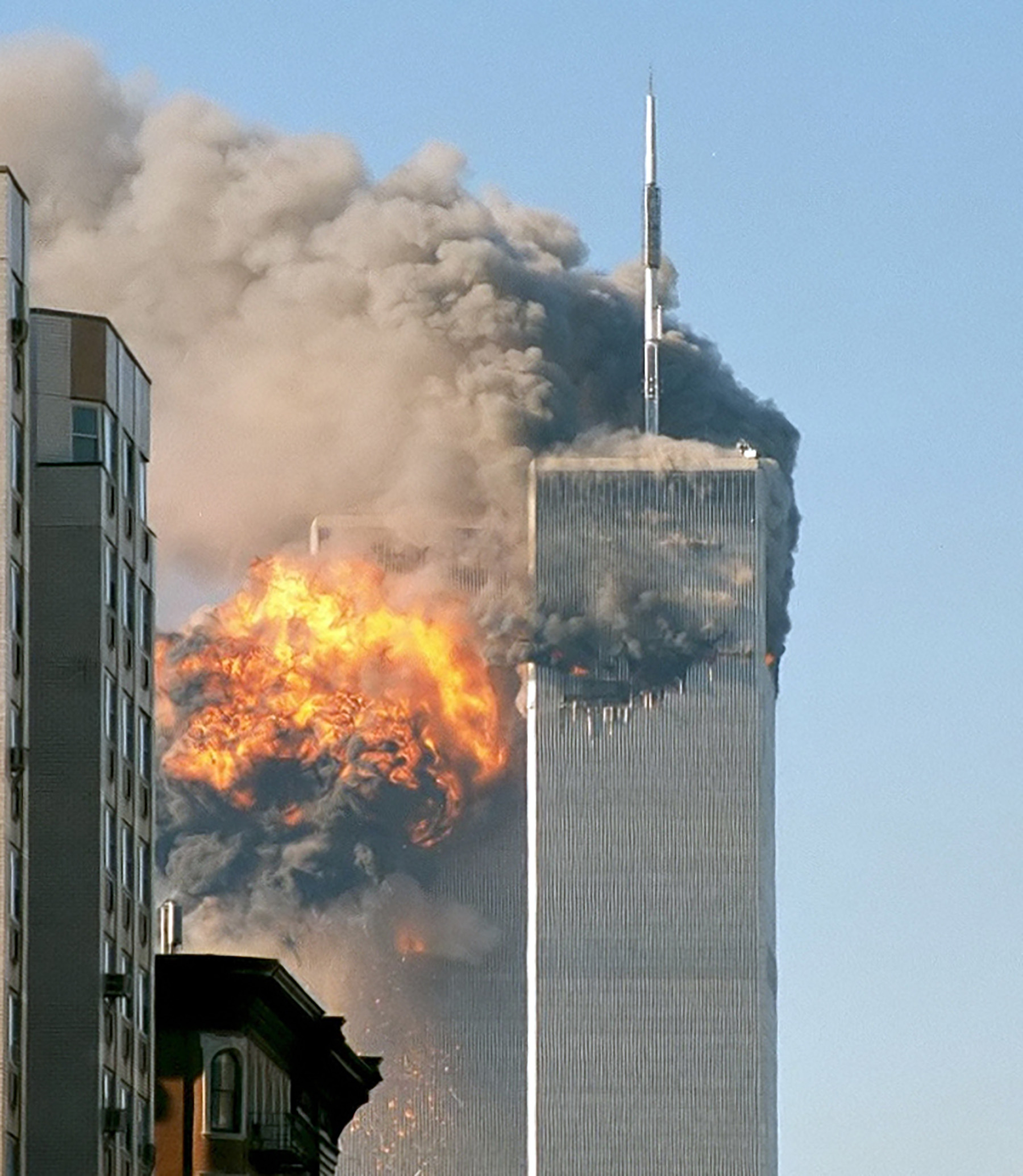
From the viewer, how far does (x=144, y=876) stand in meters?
91.6

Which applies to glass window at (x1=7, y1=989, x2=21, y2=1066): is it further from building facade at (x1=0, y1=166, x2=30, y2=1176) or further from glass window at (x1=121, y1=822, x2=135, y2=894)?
glass window at (x1=121, y1=822, x2=135, y2=894)


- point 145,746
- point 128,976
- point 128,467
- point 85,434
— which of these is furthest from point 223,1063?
point 85,434

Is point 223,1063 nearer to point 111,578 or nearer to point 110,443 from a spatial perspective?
point 111,578

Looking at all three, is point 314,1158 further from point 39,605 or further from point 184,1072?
point 39,605

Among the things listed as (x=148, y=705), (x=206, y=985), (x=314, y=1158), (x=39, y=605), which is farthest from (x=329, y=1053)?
(x=39, y=605)

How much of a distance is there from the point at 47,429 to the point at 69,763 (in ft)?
22.0

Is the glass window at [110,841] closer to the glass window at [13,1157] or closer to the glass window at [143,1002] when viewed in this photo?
the glass window at [143,1002]

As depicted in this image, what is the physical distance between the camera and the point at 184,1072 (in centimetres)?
9600

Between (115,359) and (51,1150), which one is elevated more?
(115,359)

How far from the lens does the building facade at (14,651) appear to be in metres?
78.1

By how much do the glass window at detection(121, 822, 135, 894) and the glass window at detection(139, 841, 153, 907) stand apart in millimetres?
689

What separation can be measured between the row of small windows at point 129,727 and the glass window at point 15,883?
293 inches

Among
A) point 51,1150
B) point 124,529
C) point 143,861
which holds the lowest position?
point 51,1150

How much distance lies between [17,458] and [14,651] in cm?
353
